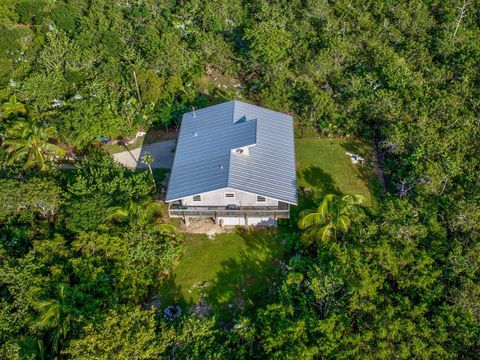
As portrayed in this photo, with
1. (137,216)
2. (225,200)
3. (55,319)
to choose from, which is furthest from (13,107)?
(55,319)

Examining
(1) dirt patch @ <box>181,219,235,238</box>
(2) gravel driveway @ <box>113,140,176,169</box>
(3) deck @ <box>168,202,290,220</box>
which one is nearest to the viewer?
(3) deck @ <box>168,202,290,220</box>

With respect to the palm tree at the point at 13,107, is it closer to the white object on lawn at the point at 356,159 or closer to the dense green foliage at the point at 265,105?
the dense green foliage at the point at 265,105

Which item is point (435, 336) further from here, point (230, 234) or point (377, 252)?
point (230, 234)

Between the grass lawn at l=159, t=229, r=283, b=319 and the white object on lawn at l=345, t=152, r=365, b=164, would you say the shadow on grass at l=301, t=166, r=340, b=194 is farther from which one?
the grass lawn at l=159, t=229, r=283, b=319

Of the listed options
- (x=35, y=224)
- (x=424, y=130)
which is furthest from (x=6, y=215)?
(x=424, y=130)

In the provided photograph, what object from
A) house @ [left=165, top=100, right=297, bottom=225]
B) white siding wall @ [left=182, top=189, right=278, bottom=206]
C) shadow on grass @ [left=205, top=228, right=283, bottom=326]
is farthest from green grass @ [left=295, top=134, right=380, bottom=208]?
shadow on grass @ [left=205, top=228, right=283, bottom=326]
